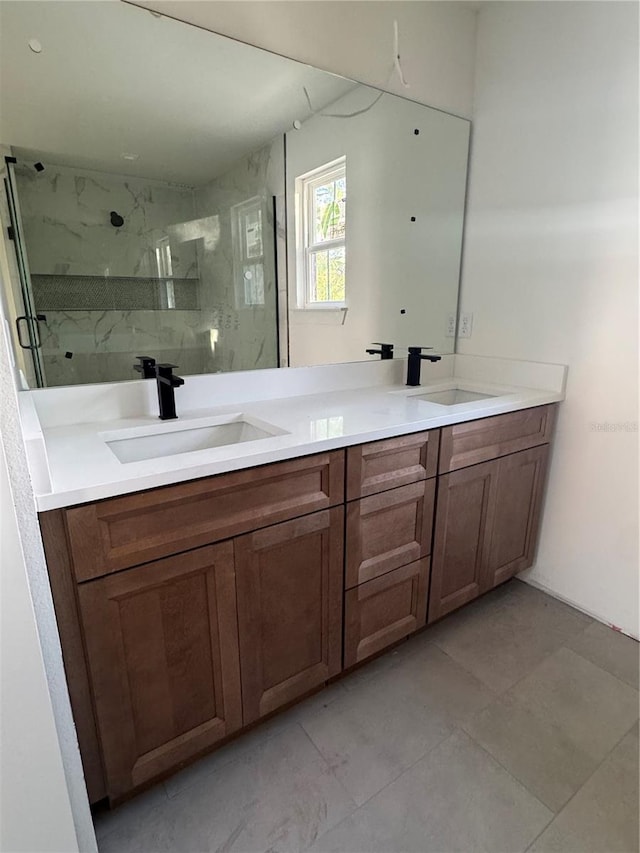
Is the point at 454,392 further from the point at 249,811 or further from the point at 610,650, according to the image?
the point at 249,811

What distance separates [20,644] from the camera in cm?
67

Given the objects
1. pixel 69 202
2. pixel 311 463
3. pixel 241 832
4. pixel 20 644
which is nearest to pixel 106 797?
pixel 241 832

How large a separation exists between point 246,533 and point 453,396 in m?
1.33

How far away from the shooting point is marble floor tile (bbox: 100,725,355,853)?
3.59 feet

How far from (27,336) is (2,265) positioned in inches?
7.6

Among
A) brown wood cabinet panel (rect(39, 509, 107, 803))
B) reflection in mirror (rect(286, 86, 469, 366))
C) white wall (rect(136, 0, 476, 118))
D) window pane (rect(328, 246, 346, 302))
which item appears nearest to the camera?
brown wood cabinet panel (rect(39, 509, 107, 803))

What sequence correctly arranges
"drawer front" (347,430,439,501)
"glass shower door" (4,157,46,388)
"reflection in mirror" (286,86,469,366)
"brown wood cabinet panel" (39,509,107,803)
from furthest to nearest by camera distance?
1. "reflection in mirror" (286,86,469,366)
2. "drawer front" (347,430,439,501)
3. "glass shower door" (4,157,46,388)
4. "brown wood cabinet panel" (39,509,107,803)

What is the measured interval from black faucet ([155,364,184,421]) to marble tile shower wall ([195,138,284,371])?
0.25m

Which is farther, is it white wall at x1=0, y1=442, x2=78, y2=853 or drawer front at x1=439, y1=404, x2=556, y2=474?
drawer front at x1=439, y1=404, x2=556, y2=474

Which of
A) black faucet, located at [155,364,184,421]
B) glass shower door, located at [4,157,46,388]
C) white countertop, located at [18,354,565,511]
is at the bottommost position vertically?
white countertop, located at [18,354,565,511]

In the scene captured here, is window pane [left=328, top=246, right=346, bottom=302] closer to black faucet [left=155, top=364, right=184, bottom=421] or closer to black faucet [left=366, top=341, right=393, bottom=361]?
black faucet [left=366, top=341, right=393, bottom=361]

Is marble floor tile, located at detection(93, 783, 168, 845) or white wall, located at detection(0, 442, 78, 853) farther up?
white wall, located at detection(0, 442, 78, 853)

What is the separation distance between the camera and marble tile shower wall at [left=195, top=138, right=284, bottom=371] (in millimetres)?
1542

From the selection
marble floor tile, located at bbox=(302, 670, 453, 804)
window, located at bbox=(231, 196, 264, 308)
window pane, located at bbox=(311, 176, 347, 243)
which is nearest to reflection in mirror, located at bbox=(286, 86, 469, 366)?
window pane, located at bbox=(311, 176, 347, 243)
